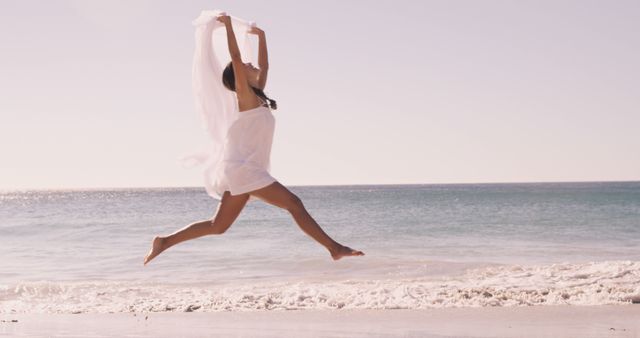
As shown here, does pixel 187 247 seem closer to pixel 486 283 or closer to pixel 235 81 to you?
pixel 486 283

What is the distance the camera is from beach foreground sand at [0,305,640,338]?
25.8 feet

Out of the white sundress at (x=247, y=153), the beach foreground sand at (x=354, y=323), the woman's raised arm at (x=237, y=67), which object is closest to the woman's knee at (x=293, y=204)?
the white sundress at (x=247, y=153)

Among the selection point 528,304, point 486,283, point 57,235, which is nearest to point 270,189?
point 528,304

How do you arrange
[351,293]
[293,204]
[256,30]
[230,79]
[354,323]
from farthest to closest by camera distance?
[351,293]
[354,323]
[256,30]
[230,79]
[293,204]

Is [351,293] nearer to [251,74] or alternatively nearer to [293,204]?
[293,204]

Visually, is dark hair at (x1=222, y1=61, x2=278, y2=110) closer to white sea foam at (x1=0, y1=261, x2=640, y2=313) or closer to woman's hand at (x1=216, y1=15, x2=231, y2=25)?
woman's hand at (x1=216, y1=15, x2=231, y2=25)

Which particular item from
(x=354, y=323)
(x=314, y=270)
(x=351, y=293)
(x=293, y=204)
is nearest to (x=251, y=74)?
(x=293, y=204)

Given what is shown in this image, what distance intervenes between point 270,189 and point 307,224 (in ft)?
1.12

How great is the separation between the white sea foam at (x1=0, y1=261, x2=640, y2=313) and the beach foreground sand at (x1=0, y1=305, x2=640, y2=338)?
86 cm

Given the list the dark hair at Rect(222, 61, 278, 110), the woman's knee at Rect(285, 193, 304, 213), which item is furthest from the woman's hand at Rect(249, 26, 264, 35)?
the woman's knee at Rect(285, 193, 304, 213)

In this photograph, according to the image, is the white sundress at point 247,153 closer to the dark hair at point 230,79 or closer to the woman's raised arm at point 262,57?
the dark hair at point 230,79

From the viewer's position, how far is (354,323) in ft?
28.4

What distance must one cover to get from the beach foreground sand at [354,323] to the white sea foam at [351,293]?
0.86 meters

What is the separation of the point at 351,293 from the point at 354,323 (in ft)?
12.1
